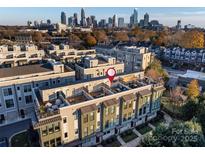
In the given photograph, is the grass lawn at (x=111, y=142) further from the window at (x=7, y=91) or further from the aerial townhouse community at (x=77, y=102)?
the window at (x=7, y=91)

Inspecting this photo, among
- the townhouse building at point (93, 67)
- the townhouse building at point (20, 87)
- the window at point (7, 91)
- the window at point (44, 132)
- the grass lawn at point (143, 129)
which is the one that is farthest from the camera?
the townhouse building at point (93, 67)

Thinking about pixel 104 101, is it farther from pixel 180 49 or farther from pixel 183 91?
pixel 180 49

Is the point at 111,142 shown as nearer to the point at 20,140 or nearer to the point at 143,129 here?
the point at 143,129

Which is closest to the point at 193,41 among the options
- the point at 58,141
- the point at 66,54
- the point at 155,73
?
the point at 155,73

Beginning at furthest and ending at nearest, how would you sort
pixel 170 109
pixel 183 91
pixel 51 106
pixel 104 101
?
pixel 183 91, pixel 170 109, pixel 104 101, pixel 51 106

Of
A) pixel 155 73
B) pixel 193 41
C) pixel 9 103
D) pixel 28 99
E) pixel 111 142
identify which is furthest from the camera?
pixel 193 41

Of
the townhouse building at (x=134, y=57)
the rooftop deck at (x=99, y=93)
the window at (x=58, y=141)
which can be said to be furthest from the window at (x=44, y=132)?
the townhouse building at (x=134, y=57)

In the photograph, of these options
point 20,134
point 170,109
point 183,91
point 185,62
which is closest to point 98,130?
point 20,134
